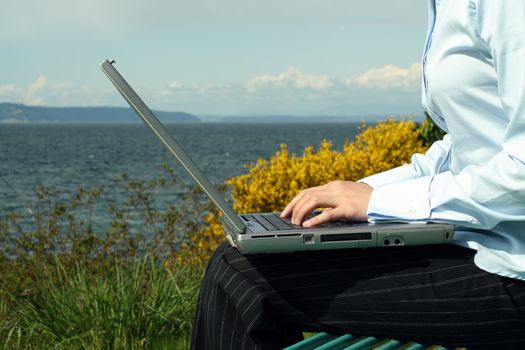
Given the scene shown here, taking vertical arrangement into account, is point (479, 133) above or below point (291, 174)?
above

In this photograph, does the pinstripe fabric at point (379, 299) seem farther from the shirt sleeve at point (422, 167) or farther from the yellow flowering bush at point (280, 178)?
the yellow flowering bush at point (280, 178)

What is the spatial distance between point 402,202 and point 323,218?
206 mm

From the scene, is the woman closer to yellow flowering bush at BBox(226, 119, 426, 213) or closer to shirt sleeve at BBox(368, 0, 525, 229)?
shirt sleeve at BBox(368, 0, 525, 229)

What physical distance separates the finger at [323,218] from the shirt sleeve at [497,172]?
0.48 ft

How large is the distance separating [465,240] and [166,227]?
4.70m

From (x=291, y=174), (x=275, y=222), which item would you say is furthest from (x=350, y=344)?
(x=291, y=174)

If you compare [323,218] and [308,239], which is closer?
[308,239]

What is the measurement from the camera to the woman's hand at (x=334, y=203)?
1.97m

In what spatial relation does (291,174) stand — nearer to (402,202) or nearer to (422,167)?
(422,167)

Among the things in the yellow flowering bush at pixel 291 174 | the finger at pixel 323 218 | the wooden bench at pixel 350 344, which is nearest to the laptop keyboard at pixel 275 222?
the finger at pixel 323 218

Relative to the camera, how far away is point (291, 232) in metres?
1.80

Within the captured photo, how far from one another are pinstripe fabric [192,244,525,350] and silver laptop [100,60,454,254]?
7 cm

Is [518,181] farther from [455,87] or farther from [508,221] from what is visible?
[455,87]

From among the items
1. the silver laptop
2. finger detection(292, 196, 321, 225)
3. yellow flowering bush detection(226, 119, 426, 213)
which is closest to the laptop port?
the silver laptop
